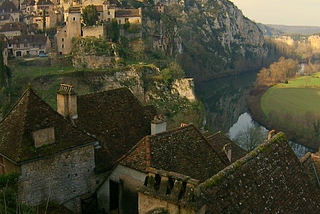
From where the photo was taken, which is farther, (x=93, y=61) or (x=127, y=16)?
(x=127, y=16)

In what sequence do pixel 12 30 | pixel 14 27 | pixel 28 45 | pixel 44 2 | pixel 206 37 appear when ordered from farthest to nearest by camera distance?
pixel 206 37
pixel 44 2
pixel 14 27
pixel 12 30
pixel 28 45

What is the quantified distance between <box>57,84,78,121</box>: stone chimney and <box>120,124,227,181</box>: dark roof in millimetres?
3601

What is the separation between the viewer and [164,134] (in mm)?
12609

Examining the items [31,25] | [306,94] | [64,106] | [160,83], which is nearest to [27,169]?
[64,106]

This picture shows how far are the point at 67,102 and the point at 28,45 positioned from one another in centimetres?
5138

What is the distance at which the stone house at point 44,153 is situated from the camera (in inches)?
500

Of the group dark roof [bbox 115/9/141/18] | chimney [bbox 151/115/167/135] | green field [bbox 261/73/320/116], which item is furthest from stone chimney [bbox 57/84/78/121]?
green field [bbox 261/73/320/116]

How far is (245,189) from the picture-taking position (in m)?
8.41

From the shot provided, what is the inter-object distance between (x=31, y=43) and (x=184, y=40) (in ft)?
213

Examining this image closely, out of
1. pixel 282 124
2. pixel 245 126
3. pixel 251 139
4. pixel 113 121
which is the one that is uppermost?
pixel 113 121

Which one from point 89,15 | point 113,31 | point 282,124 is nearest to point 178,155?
point 282,124

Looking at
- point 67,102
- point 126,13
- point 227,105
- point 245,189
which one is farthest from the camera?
point 227,105

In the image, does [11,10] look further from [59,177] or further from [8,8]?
[59,177]

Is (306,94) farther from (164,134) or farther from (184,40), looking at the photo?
(164,134)
